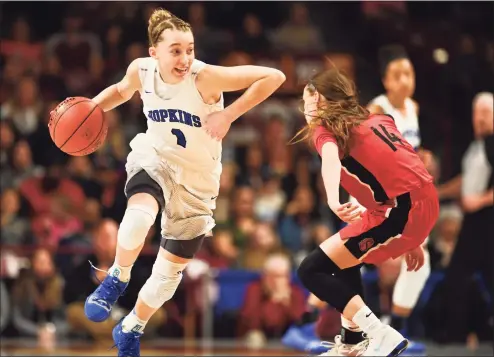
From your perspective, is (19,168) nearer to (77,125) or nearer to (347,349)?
(77,125)

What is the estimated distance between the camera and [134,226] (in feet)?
18.8

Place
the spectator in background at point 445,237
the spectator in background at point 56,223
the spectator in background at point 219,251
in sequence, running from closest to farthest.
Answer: the spectator in background at point 445,237, the spectator in background at point 219,251, the spectator in background at point 56,223

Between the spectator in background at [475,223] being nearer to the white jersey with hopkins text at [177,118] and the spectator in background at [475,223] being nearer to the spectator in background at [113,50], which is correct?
the white jersey with hopkins text at [177,118]

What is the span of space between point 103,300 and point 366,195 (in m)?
1.63

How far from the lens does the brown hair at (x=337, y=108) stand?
5715 mm

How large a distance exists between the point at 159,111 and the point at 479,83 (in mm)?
7102

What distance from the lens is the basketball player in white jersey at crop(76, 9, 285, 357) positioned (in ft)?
19.2

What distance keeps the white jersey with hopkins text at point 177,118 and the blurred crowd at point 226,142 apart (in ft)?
12.1

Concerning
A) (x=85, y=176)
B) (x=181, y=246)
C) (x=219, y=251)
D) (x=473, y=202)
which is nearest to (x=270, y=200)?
(x=219, y=251)

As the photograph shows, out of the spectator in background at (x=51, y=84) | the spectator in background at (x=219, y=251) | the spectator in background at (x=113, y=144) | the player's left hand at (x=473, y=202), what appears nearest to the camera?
the player's left hand at (x=473, y=202)

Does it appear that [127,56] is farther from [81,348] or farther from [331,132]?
[331,132]

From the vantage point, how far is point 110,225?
984cm

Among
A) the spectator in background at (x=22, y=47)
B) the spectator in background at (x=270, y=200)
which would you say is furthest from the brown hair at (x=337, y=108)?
the spectator in background at (x=22, y=47)

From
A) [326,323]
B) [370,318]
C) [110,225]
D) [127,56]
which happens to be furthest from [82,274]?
[370,318]
